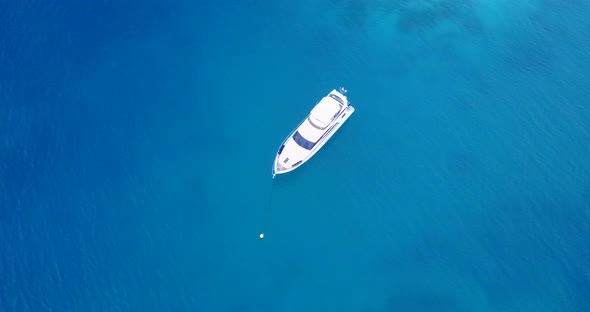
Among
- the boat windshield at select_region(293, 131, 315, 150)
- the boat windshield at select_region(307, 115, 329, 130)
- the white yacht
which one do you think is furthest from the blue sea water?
the boat windshield at select_region(307, 115, 329, 130)

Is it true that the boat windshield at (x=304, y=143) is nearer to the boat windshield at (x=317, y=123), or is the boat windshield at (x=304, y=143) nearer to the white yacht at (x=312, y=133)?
the white yacht at (x=312, y=133)

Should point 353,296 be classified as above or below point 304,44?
below

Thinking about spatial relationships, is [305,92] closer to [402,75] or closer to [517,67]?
[402,75]

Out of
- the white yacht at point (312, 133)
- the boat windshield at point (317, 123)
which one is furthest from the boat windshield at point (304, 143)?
the boat windshield at point (317, 123)

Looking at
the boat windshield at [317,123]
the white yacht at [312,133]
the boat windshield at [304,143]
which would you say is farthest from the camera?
the boat windshield at [317,123]

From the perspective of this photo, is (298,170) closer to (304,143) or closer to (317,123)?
(304,143)

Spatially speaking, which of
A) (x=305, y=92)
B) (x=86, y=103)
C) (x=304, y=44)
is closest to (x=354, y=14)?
(x=304, y=44)
